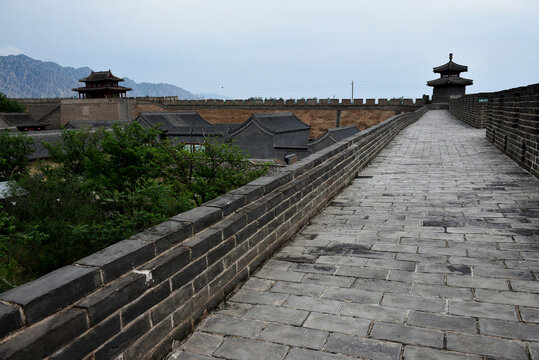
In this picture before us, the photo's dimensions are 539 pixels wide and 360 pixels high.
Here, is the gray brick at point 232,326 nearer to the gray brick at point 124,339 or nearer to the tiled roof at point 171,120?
the gray brick at point 124,339

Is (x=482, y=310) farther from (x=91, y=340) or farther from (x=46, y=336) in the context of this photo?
(x=46, y=336)

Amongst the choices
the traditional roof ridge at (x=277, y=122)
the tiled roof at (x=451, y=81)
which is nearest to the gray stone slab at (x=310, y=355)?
the traditional roof ridge at (x=277, y=122)

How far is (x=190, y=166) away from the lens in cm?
1399

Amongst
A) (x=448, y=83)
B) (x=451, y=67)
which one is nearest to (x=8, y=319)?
(x=448, y=83)

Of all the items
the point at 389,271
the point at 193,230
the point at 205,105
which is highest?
the point at 205,105

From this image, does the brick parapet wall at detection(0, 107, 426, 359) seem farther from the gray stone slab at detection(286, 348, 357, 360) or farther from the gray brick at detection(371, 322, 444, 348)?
the gray brick at detection(371, 322, 444, 348)

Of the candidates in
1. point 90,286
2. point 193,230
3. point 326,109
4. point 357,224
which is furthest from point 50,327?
point 326,109

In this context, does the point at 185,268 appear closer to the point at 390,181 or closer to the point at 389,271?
the point at 389,271

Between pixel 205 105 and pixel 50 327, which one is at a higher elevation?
pixel 205 105

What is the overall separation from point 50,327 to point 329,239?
12.2 ft

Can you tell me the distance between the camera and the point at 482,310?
3.24m

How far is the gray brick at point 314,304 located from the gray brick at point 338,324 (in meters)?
0.09

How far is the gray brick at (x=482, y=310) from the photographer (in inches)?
124

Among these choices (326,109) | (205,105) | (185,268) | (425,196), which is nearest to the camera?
(185,268)
